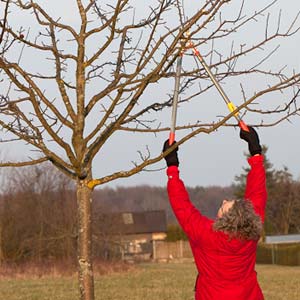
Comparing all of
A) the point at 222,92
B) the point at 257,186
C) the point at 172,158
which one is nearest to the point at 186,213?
the point at 172,158

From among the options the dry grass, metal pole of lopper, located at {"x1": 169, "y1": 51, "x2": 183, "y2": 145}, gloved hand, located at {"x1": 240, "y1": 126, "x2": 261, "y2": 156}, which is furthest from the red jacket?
the dry grass

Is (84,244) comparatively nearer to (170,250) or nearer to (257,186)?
(257,186)

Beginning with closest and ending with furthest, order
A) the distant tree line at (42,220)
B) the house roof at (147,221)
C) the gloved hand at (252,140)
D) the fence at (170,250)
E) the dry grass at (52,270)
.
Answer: the gloved hand at (252,140), the dry grass at (52,270), the distant tree line at (42,220), the fence at (170,250), the house roof at (147,221)

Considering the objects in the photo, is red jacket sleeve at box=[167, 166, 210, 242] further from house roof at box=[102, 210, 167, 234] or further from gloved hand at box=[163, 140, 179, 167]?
house roof at box=[102, 210, 167, 234]

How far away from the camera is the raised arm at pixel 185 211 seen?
459 cm

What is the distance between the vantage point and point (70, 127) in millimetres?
5152

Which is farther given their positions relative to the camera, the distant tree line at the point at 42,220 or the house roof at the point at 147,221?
the house roof at the point at 147,221

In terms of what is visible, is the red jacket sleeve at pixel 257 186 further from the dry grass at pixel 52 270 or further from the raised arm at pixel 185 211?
the dry grass at pixel 52 270

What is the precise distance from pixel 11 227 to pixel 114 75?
3724cm

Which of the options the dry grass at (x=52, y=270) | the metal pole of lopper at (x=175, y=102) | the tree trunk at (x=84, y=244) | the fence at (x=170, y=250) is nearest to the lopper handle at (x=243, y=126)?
the metal pole of lopper at (x=175, y=102)

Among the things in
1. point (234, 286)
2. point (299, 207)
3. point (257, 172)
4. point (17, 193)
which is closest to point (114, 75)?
point (257, 172)

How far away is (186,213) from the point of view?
4625mm

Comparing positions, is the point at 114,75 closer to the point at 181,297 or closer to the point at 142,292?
the point at 181,297

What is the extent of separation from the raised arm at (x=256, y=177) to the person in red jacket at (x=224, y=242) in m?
0.02
